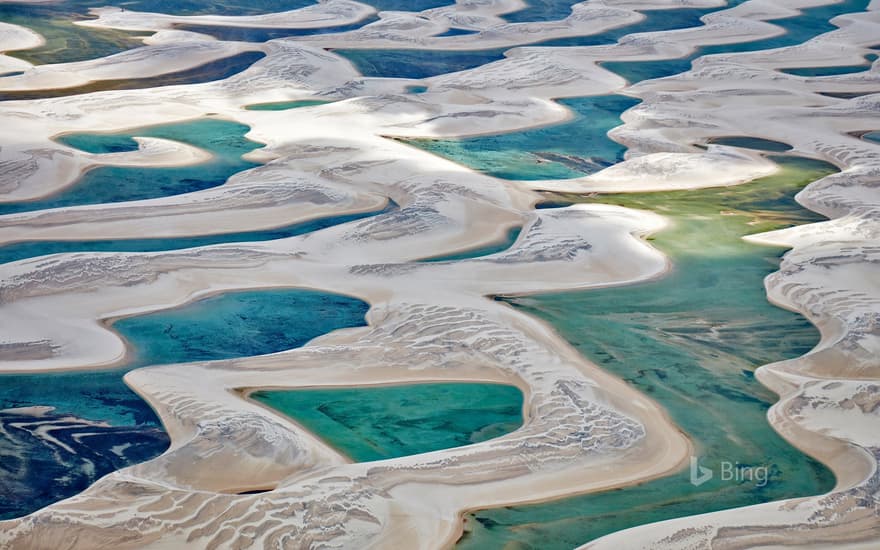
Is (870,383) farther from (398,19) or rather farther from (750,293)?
(398,19)

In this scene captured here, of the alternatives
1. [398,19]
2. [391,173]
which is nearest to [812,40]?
[398,19]

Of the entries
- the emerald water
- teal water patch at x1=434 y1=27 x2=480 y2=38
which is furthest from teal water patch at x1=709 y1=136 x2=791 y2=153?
teal water patch at x1=434 y1=27 x2=480 y2=38

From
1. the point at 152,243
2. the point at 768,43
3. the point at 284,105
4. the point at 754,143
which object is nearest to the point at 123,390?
the point at 152,243

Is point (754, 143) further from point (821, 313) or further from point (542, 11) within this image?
point (542, 11)

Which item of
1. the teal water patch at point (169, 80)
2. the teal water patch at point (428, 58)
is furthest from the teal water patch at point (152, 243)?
the teal water patch at point (428, 58)

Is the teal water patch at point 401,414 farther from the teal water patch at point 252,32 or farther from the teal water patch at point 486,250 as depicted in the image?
the teal water patch at point 252,32
